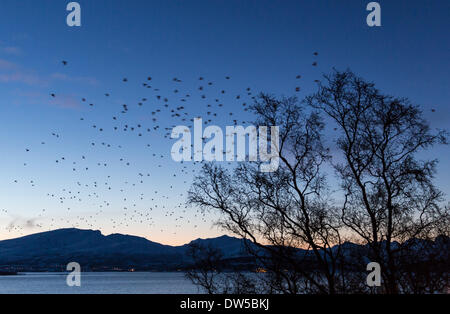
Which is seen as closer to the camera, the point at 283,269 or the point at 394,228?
the point at 394,228

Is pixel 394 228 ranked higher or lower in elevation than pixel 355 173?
lower

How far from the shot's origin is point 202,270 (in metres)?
20.8

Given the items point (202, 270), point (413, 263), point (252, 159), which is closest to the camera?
point (413, 263)
